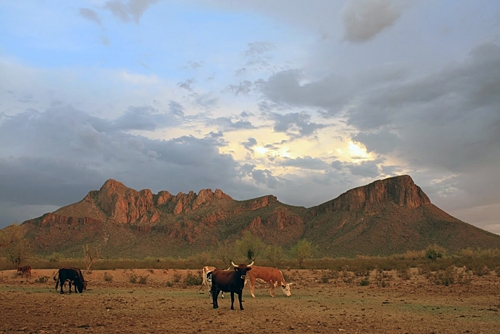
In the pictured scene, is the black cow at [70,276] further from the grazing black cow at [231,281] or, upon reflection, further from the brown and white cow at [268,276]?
the grazing black cow at [231,281]

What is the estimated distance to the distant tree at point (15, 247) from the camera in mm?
50656

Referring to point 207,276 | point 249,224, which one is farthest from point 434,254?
point 249,224

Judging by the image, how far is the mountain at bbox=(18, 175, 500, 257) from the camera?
9262 centimetres

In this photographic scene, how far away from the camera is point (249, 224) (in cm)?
12194

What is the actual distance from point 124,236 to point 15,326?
342 ft

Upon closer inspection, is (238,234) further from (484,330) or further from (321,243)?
(484,330)

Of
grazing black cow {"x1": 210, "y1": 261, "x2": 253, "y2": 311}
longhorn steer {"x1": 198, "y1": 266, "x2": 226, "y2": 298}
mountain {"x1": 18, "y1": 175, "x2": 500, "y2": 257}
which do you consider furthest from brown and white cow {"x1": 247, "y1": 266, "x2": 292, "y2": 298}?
mountain {"x1": 18, "y1": 175, "x2": 500, "y2": 257}

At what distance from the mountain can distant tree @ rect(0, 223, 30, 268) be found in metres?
41.2

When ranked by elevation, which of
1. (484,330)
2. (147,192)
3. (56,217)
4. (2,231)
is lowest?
(484,330)

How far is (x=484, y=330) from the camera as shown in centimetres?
1279

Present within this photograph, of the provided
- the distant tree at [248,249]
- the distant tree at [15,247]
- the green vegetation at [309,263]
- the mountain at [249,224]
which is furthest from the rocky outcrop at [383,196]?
the distant tree at [15,247]

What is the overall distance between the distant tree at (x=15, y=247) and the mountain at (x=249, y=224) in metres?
41.2

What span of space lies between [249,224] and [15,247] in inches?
3006

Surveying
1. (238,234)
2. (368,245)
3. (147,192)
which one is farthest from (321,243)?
(147,192)
